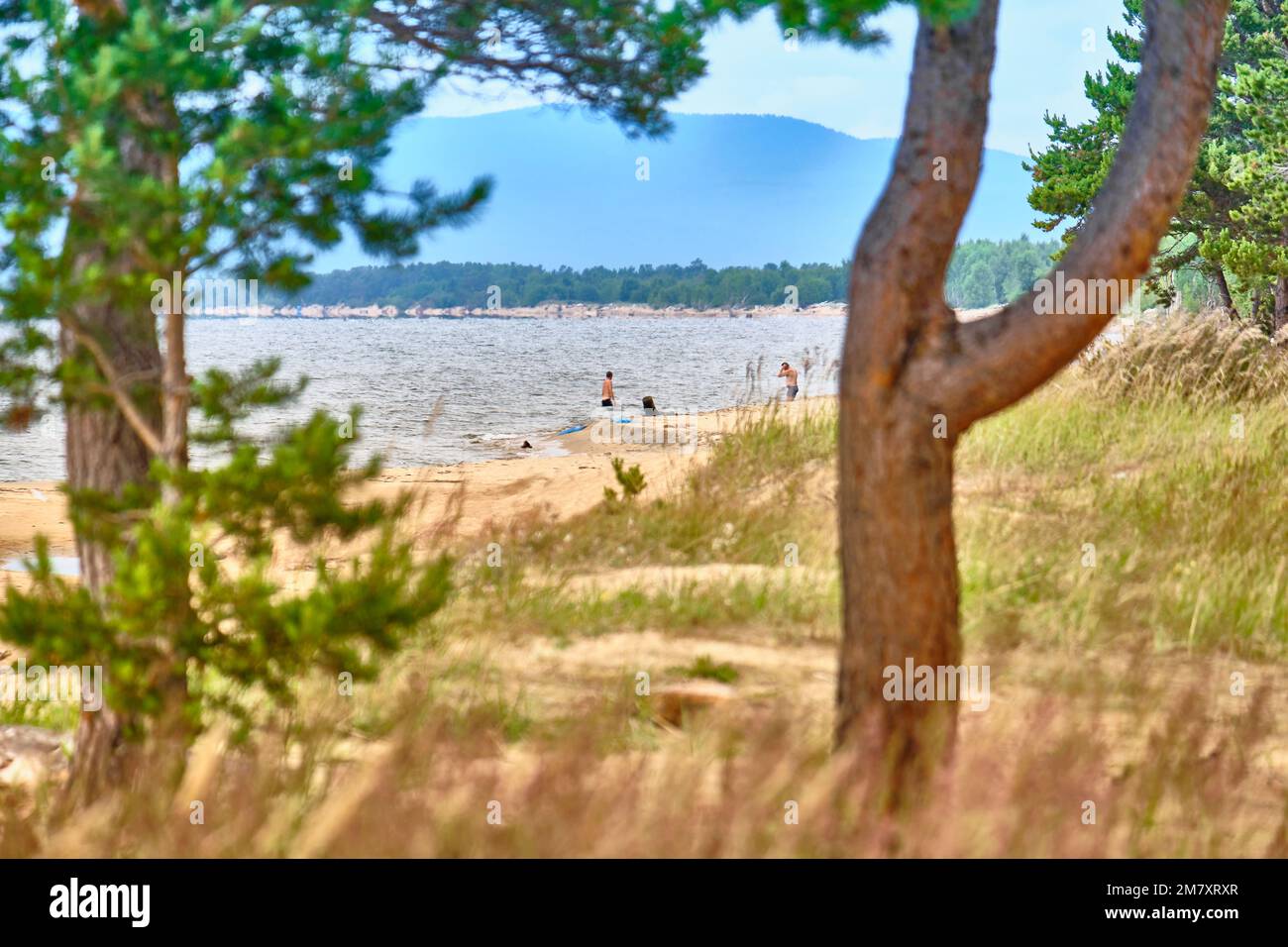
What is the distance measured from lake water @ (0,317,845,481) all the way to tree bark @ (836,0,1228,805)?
186cm

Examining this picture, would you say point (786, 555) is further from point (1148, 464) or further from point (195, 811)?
point (195, 811)

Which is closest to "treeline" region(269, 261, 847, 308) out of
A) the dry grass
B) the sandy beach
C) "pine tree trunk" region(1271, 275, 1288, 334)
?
the sandy beach

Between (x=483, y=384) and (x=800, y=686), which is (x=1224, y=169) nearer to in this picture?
(x=800, y=686)

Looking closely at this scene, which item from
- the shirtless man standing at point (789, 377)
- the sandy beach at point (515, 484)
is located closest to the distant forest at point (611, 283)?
the sandy beach at point (515, 484)

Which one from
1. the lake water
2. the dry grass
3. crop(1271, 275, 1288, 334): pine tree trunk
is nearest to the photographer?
the dry grass

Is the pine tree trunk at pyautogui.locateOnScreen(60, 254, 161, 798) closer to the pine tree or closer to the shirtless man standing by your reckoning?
the pine tree

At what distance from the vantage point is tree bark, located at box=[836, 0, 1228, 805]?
13.1ft

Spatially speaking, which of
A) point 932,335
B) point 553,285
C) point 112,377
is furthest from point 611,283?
point 932,335

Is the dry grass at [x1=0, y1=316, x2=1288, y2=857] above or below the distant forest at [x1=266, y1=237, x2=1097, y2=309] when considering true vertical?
below

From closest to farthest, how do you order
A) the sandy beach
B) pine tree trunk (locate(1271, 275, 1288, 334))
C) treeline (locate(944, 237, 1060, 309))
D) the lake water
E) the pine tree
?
the pine tree
the sandy beach
pine tree trunk (locate(1271, 275, 1288, 334))
the lake water
treeline (locate(944, 237, 1060, 309))

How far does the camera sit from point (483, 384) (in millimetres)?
53625

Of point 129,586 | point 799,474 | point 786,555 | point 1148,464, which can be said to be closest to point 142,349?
point 129,586

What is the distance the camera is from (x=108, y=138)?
4.43 meters

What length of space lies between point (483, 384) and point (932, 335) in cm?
5037
